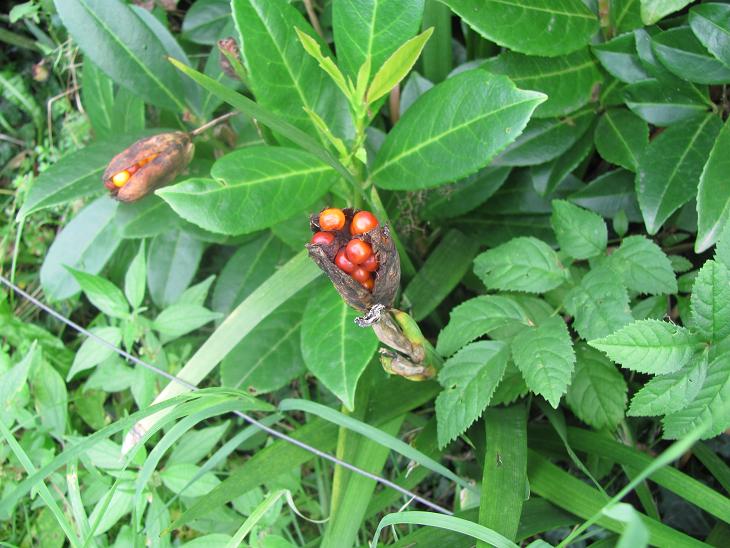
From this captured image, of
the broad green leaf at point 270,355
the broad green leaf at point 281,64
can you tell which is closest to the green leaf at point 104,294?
the broad green leaf at point 270,355

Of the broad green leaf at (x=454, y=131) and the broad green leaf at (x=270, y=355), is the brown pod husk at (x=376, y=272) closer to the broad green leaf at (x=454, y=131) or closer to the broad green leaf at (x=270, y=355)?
the broad green leaf at (x=454, y=131)

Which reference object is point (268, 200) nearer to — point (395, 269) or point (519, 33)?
point (395, 269)

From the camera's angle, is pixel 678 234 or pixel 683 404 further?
pixel 678 234

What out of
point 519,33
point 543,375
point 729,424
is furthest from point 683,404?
point 519,33

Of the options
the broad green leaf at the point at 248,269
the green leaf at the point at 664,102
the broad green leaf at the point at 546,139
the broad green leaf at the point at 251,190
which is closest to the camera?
the broad green leaf at the point at 251,190

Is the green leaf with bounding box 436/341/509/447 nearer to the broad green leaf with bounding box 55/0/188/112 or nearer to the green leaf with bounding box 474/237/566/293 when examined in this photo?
the green leaf with bounding box 474/237/566/293

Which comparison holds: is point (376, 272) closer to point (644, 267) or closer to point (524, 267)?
point (524, 267)

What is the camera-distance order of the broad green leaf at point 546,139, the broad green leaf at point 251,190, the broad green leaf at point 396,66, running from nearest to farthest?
the broad green leaf at point 396,66, the broad green leaf at point 251,190, the broad green leaf at point 546,139
